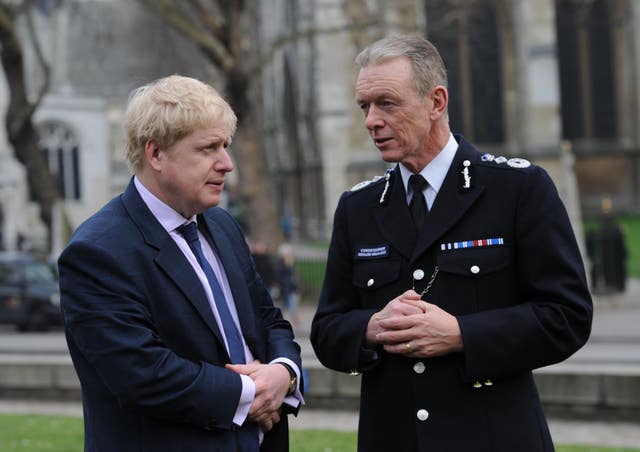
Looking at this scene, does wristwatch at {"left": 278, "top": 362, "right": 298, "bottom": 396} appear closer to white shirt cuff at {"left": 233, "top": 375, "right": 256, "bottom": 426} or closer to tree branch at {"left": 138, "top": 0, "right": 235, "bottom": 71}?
white shirt cuff at {"left": 233, "top": 375, "right": 256, "bottom": 426}

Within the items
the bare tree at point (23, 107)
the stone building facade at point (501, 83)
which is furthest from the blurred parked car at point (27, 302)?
the stone building facade at point (501, 83)

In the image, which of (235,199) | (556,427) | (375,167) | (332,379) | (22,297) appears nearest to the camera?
(556,427)

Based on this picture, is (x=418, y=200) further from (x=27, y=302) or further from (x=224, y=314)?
(x=27, y=302)

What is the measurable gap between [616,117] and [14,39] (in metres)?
22.1

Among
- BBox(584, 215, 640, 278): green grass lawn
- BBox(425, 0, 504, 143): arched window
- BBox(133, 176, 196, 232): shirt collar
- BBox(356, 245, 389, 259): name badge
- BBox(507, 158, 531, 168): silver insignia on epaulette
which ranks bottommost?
BBox(584, 215, 640, 278): green grass lawn

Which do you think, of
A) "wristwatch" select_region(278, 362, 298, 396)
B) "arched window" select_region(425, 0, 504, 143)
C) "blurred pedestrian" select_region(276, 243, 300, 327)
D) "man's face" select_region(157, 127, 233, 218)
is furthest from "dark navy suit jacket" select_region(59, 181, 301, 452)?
"arched window" select_region(425, 0, 504, 143)

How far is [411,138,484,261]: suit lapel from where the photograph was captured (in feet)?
11.4

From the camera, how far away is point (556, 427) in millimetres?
8227

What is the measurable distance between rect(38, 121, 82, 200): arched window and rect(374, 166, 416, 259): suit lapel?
4542 cm

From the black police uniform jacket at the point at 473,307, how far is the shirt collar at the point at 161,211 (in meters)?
0.65

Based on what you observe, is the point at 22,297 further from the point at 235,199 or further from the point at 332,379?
the point at 235,199

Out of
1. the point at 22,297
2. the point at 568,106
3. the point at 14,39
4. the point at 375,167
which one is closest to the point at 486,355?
the point at 22,297

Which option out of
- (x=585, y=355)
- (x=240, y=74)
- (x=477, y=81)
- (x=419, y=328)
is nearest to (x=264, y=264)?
(x=240, y=74)

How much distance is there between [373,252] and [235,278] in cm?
50
